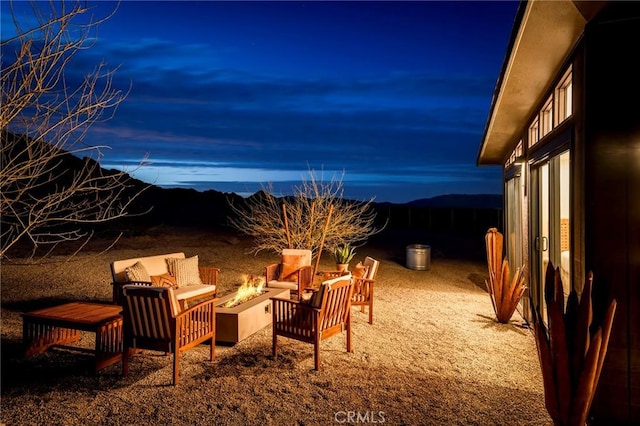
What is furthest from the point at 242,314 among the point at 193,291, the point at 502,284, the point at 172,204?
the point at 172,204

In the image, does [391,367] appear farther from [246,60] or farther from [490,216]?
[490,216]

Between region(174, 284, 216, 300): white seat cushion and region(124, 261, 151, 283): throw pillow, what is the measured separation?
478mm

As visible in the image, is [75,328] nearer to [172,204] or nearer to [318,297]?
[318,297]

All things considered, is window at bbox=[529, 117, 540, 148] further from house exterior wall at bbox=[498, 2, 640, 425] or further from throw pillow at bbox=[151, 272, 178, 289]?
throw pillow at bbox=[151, 272, 178, 289]

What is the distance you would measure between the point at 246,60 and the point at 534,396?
10519 mm

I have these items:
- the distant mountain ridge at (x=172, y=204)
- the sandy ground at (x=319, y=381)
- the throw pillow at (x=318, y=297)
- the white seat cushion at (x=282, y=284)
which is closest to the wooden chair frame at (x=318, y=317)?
the throw pillow at (x=318, y=297)

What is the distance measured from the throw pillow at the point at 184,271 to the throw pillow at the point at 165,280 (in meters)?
0.06

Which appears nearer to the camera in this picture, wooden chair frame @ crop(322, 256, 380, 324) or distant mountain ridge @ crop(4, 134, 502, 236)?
wooden chair frame @ crop(322, 256, 380, 324)

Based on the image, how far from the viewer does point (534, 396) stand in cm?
395

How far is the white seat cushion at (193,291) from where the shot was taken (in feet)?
21.0

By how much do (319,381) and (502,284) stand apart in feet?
10.6

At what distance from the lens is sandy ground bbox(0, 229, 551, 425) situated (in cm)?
356

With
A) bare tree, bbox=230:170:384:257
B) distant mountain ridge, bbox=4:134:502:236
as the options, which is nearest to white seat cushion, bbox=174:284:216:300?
bare tree, bbox=230:170:384:257

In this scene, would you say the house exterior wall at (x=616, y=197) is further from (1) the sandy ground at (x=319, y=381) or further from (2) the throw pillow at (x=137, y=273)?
(2) the throw pillow at (x=137, y=273)
